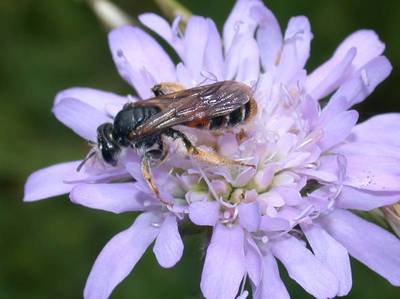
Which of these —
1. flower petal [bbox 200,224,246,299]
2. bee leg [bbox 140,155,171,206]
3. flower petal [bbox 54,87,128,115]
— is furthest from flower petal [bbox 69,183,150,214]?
flower petal [bbox 54,87,128,115]

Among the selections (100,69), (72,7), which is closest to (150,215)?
(100,69)

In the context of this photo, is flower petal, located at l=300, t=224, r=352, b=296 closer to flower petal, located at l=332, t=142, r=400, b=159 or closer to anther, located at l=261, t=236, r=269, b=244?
anther, located at l=261, t=236, r=269, b=244

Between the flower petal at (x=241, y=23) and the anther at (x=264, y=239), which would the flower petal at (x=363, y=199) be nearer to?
the anther at (x=264, y=239)

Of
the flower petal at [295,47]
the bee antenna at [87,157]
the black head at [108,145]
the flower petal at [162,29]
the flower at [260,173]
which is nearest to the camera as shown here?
the flower at [260,173]

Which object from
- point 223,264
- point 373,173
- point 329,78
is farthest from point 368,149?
point 223,264

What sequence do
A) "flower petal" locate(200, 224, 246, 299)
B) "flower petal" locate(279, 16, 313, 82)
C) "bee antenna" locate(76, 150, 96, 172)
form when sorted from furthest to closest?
"flower petal" locate(279, 16, 313, 82) < "bee antenna" locate(76, 150, 96, 172) < "flower petal" locate(200, 224, 246, 299)

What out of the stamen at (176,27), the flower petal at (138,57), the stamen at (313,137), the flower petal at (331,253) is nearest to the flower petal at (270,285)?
the flower petal at (331,253)

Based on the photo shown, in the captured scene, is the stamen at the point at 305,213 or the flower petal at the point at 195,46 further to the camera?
the flower petal at the point at 195,46
